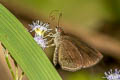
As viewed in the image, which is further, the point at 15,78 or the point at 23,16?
the point at 23,16

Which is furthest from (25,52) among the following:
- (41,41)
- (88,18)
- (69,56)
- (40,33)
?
(88,18)

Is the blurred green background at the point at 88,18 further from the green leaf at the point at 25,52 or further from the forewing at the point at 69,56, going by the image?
the green leaf at the point at 25,52

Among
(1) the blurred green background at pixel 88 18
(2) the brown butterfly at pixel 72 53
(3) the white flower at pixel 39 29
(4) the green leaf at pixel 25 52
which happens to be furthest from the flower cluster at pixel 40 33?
(1) the blurred green background at pixel 88 18

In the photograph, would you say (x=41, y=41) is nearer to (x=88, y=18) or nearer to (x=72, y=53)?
(x=72, y=53)

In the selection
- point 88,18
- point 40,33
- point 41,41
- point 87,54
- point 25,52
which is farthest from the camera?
point 88,18

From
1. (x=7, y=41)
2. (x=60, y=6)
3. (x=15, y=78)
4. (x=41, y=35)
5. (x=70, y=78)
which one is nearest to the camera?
(x=7, y=41)

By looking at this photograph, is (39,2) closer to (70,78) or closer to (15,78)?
(70,78)

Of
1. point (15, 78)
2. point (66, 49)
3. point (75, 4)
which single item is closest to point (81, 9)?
point (75, 4)

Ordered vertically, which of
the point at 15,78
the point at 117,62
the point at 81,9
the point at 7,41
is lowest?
the point at 117,62
